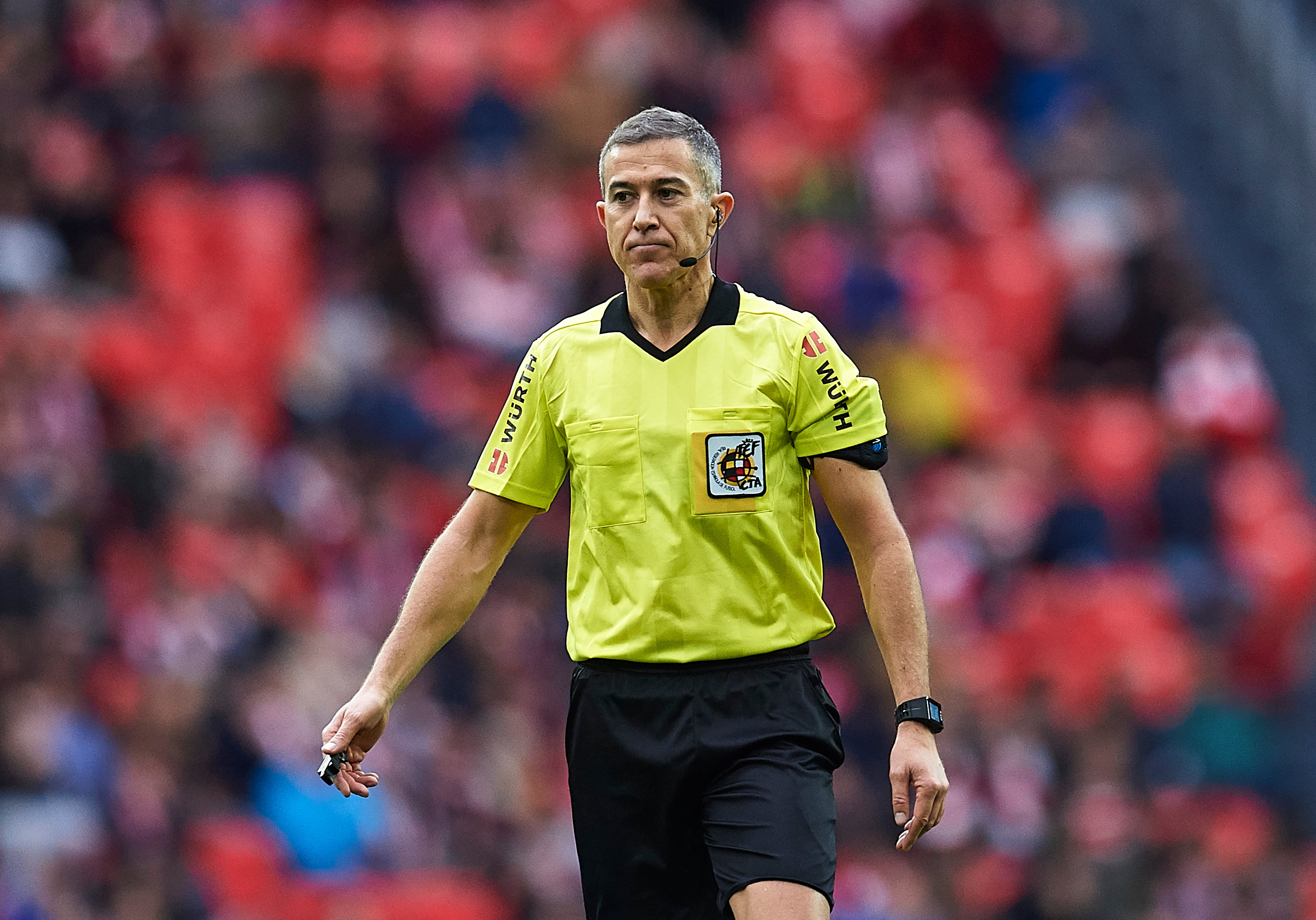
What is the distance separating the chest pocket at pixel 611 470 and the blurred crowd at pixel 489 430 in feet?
17.0

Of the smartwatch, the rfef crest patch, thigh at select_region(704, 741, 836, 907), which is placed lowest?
thigh at select_region(704, 741, 836, 907)

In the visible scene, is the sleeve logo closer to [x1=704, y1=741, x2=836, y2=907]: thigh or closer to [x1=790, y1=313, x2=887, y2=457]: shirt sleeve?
[x1=790, y1=313, x2=887, y2=457]: shirt sleeve

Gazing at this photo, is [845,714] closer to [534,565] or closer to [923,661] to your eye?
[534,565]

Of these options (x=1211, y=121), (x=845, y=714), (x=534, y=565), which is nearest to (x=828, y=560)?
(x=845, y=714)

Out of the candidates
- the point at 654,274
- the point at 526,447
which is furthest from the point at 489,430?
the point at 654,274

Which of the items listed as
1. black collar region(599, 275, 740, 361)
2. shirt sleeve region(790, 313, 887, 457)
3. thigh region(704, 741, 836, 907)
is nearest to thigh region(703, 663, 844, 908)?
thigh region(704, 741, 836, 907)

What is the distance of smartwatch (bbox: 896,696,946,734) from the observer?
4535 millimetres

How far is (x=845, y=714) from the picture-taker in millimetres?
10594

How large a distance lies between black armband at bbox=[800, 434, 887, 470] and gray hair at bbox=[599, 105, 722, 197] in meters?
0.69

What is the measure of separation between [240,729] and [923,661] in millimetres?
5619

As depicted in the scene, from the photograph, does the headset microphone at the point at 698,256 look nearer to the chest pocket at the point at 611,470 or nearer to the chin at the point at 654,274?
the chin at the point at 654,274

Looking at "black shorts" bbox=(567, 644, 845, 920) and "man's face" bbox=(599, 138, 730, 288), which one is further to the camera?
"man's face" bbox=(599, 138, 730, 288)

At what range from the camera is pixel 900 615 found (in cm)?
462

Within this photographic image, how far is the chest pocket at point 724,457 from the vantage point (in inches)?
181
